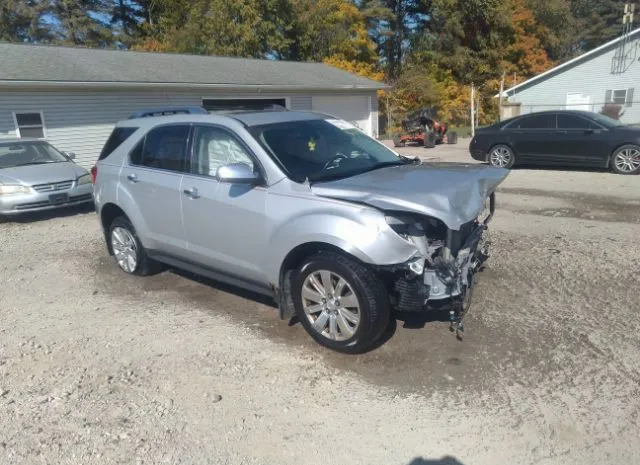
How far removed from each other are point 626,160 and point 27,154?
1239cm

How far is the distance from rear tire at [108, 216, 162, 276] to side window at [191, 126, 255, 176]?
52.7 inches

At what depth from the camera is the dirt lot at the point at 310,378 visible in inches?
113

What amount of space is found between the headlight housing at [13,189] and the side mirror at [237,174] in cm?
649

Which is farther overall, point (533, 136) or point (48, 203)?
point (533, 136)

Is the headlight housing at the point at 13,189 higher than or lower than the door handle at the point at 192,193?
lower

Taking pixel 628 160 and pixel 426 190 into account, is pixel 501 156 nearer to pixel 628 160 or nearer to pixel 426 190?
pixel 628 160

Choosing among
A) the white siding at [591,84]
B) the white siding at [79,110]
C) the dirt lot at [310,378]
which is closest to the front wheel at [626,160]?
the dirt lot at [310,378]

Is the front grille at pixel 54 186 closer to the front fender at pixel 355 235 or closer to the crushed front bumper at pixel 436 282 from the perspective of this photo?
the front fender at pixel 355 235

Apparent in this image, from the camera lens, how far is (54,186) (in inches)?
359

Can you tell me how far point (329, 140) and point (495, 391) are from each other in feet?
8.19

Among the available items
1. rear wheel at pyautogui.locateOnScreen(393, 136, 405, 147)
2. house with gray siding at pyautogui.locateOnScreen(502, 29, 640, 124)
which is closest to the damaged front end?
rear wheel at pyautogui.locateOnScreen(393, 136, 405, 147)

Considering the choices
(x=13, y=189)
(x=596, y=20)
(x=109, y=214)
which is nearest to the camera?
(x=109, y=214)

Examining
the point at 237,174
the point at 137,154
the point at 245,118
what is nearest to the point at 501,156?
the point at 245,118

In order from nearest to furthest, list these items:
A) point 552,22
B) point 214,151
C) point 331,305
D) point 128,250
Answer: point 331,305 < point 214,151 < point 128,250 < point 552,22
